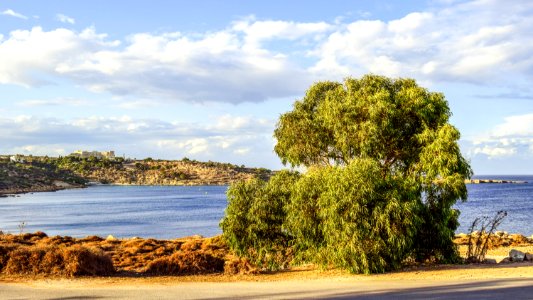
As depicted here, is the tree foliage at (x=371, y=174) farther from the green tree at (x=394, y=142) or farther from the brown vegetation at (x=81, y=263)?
the brown vegetation at (x=81, y=263)

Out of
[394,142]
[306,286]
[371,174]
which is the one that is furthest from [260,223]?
[394,142]

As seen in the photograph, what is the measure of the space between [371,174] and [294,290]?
6663 millimetres

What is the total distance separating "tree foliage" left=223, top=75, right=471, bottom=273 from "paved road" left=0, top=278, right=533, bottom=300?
95.6 inches

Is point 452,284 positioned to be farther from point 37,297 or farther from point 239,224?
point 37,297

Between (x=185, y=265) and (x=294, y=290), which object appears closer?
(x=294, y=290)

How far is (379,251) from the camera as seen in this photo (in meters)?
22.5

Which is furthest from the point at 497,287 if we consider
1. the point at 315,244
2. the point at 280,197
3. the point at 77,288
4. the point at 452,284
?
the point at 77,288

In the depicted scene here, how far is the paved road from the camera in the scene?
17.2 m

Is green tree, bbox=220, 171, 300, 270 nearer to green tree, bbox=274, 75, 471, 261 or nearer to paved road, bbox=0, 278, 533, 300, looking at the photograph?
green tree, bbox=274, 75, 471, 261

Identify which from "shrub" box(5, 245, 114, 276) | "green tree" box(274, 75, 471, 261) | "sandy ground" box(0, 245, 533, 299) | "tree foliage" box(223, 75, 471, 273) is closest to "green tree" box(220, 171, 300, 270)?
"tree foliage" box(223, 75, 471, 273)

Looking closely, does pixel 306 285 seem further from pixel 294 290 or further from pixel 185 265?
pixel 185 265

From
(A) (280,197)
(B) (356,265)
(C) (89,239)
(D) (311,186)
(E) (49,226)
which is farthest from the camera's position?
(E) (49,226)

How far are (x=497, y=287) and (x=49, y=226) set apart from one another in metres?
73.6

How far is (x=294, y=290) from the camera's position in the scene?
61.4ft
